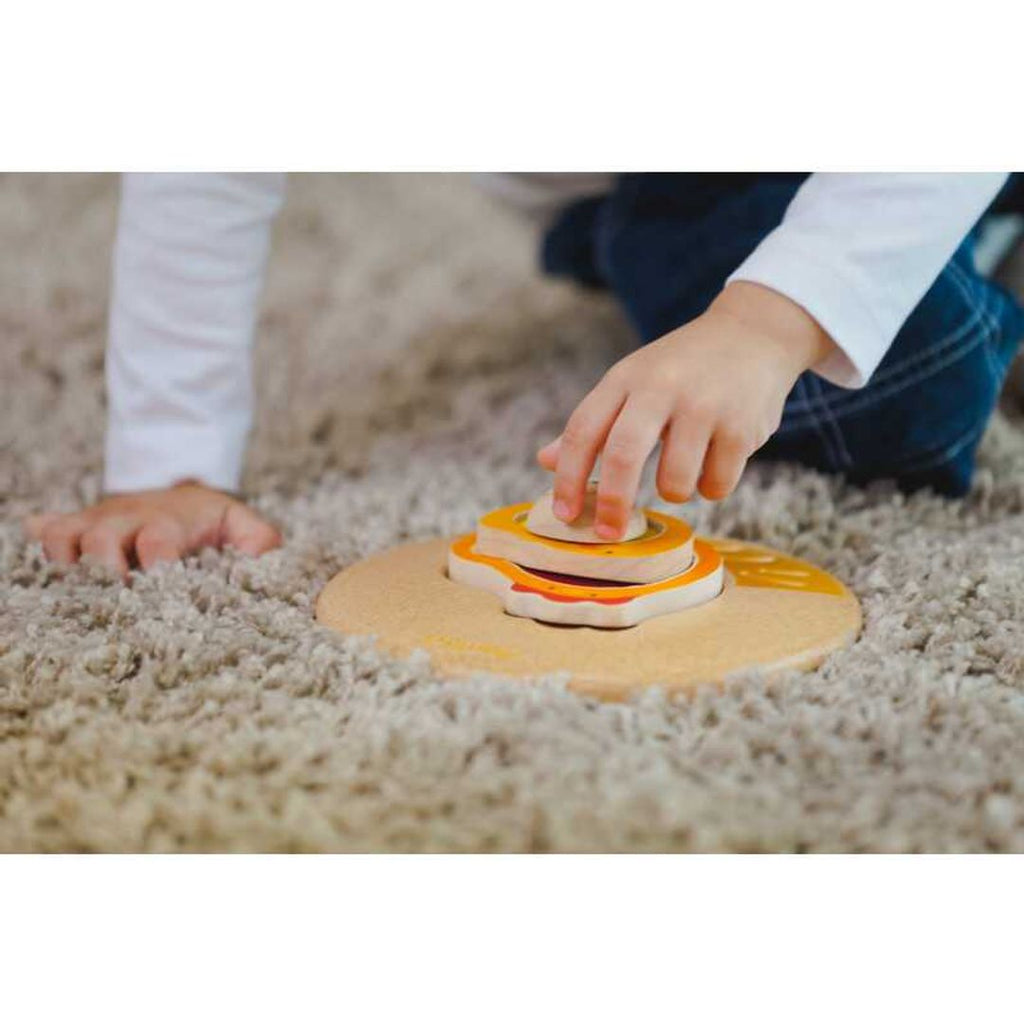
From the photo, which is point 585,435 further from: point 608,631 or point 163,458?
point 163,458

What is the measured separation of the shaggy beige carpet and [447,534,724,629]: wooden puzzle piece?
6cm

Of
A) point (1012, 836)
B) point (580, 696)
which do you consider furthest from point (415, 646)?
point (1012, 836)

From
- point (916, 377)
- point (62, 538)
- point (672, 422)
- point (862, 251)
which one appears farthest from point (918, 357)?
point (62, 538)

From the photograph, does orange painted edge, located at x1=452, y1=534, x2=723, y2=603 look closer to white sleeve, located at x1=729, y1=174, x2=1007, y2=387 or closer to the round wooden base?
the round wooden base

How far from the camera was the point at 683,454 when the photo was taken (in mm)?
545

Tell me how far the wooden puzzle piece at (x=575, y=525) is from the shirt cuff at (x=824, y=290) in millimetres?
136

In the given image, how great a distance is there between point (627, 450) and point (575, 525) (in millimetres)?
56

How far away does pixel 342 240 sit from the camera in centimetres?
129

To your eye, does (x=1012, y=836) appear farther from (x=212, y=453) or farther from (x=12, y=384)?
(x=12, y=384)

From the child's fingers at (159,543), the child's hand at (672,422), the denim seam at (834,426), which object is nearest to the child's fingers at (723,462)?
the child's hand at (672,422)

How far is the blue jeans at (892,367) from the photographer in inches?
28.6

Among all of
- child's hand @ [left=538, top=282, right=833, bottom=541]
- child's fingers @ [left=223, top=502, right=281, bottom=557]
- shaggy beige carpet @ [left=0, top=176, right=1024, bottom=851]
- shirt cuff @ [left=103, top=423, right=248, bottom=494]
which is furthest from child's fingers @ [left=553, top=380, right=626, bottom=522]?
shirt cuff @ [left=103, top=423, right=248, bottom=494]

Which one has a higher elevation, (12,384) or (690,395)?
(690,395)
